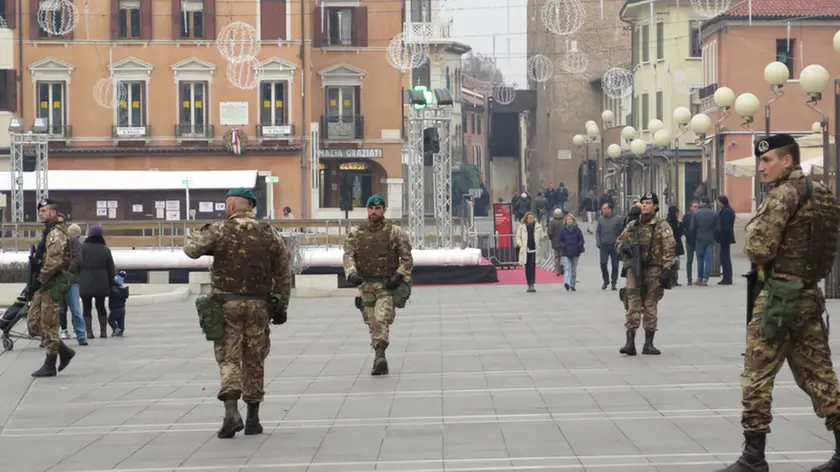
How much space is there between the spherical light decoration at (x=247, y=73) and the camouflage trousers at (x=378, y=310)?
1738 inches

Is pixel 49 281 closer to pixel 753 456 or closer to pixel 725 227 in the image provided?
pixel 753 456

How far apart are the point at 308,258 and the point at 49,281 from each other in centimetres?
1879

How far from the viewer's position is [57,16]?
59.6m

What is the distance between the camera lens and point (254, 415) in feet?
36.7

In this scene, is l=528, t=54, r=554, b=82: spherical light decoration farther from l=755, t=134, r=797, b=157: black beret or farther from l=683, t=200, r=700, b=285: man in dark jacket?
l=755, t=134, r=797, b=157: black beret

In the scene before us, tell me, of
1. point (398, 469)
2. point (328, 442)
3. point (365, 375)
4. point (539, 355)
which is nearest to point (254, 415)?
point (328, 442)

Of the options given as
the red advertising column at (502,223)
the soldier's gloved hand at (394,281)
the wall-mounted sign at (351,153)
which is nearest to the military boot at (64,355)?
the soldier's gloved hand at (394,281)

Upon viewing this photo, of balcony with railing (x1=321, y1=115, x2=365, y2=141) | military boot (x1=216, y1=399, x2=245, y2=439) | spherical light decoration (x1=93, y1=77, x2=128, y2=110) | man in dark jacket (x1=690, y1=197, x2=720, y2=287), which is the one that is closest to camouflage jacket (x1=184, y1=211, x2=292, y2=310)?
military boot (x1=216, y1=399, x2=245, y2=439)

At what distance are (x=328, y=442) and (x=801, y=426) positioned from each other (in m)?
3.18

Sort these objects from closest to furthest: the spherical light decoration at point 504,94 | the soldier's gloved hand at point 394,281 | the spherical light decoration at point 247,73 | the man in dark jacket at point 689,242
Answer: the soldier's gloved hand at point 394,281, the man in dark jacket at point 689,242, the spherical light decoration at point 247,73, the spherical light decoration at point 504,94

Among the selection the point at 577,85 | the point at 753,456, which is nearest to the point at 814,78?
the point at 753,456

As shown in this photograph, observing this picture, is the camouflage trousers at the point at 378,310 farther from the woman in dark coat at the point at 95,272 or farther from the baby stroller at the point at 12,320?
the woman in dark coat at the point at 95,272

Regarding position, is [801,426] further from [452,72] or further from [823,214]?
[452,72]

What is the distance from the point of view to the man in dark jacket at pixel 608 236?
29891mm
